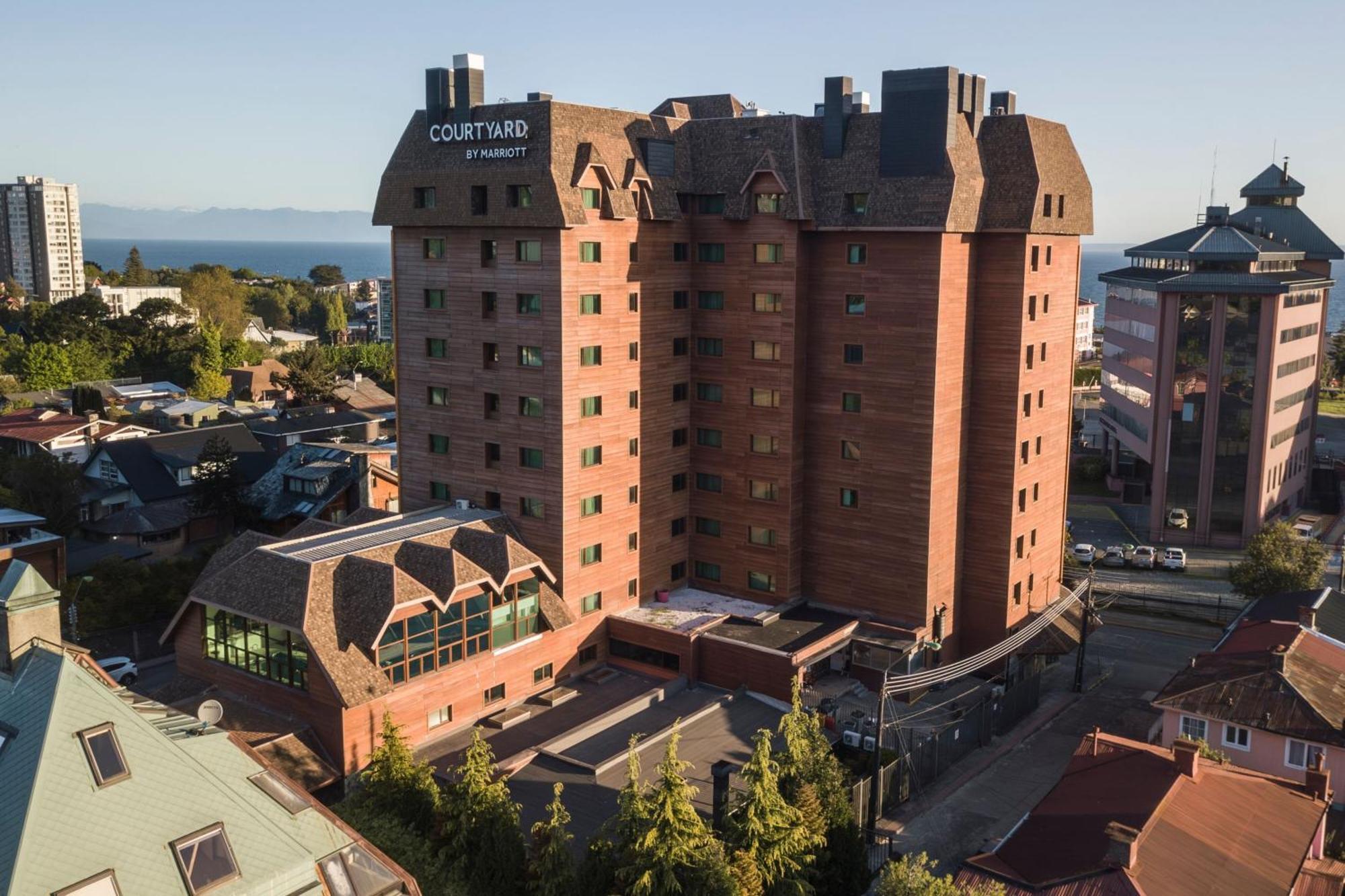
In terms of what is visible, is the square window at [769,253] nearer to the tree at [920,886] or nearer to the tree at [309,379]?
the tree at [920,886]

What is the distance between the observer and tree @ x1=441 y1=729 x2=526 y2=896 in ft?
121

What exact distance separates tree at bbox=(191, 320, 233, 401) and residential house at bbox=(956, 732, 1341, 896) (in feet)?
417

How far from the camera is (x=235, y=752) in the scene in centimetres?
2795

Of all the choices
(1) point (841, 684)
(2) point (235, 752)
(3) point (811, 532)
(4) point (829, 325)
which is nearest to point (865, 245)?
(4) point (829, 325)

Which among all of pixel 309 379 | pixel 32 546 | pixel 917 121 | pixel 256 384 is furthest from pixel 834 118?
pixel 256 384

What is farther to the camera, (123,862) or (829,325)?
(829,325)

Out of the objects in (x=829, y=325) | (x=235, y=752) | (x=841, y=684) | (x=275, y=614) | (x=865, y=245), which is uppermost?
(x=865, y=245)

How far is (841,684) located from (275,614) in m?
28.6

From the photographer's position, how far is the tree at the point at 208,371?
146 meters

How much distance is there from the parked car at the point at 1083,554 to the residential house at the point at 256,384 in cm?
10159

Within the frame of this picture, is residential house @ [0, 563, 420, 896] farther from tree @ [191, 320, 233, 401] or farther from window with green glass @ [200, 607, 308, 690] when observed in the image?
tree @ [191, 320, 233, 401]

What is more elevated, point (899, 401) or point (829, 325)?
point (829, 325)

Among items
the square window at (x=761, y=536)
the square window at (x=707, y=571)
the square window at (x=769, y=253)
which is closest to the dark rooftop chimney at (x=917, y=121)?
the square window at (x=769, y=253)

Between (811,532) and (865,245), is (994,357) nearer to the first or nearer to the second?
(865,245)
